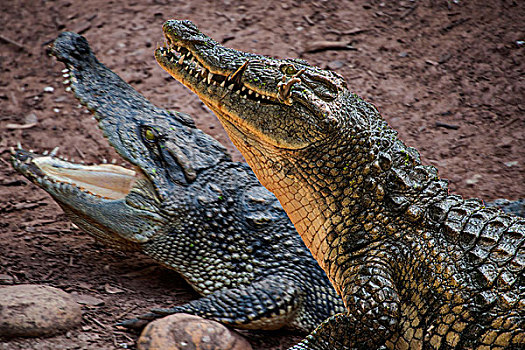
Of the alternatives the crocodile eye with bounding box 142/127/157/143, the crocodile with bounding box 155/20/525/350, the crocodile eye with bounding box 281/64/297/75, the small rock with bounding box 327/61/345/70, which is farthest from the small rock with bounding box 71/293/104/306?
the small rock with bounding box 327/61/345/70

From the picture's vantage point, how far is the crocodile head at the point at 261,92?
2729mm

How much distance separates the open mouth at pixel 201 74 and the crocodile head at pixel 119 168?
0.83 metres

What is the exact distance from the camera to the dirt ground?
3605 mm

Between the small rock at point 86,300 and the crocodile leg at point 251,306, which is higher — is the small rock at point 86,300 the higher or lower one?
the lower one

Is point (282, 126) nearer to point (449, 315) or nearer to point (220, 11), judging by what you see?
point (449, 315)

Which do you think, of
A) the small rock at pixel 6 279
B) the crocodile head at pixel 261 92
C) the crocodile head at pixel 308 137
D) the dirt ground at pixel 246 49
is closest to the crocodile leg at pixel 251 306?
the dirt ground at pixel 246 49

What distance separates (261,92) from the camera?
2783 mm

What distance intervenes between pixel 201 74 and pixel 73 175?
154 centimetres

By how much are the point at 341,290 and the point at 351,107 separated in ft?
3.12

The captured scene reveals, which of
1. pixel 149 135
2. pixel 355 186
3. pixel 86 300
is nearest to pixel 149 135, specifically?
pixel 149 135

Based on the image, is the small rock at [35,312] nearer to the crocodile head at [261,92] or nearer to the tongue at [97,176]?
the tongue at [97,176]

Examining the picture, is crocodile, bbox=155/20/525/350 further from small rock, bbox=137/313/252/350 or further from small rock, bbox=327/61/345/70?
small rock, bbox=327/61/345/70

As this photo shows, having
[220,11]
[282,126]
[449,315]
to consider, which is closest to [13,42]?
[220,11]

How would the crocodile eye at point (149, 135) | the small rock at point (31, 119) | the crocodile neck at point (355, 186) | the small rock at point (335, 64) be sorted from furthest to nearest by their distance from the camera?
1. the small rock at point (335, 64)
2. the small rock at point (31, 119)
3. the crocodile eye at point (149, 135)
4. the crocodile neck at point (355, 186)
